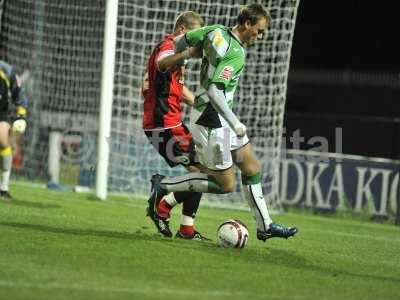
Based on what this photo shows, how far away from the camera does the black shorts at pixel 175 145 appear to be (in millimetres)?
9445

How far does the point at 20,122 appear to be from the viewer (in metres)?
11.6

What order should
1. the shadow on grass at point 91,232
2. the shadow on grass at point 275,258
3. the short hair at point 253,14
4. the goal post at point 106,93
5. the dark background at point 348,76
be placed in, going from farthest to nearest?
1. the dark background at point 348,76
2. the goal post at point 106,93
3. the shadow on grass at point 91,232
4. the short hair at point 253,14
5. the shadow on grass at point 275,258

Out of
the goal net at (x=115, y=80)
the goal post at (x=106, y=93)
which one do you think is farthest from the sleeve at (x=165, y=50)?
the goal net at (x=115, y=80)

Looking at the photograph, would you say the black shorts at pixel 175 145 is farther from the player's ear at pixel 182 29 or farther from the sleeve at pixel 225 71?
the sleeve at pixel 225 71

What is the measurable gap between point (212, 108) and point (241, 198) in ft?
20.7

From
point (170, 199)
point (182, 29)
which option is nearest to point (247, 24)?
point (182, 29)

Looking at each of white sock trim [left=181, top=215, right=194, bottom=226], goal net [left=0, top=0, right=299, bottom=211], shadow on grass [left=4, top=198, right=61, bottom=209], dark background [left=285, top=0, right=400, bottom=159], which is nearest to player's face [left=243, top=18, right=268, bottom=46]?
white sock trim [left=181, top=215, right=194, bottom=226]

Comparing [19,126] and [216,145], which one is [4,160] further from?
[216,145]

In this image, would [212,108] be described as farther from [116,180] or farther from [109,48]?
[116,180]

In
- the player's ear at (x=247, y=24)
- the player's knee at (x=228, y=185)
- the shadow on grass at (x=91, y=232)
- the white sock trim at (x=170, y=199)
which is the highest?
the player's ear at (x=247, y=24)

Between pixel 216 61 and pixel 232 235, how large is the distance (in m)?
1.42

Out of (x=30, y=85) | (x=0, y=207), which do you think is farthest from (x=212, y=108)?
(x=30, y=85)

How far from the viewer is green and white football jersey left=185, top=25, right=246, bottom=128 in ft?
27.2

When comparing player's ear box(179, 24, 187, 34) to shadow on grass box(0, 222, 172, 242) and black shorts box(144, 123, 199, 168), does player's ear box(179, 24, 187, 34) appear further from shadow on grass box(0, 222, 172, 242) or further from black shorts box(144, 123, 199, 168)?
shadow on grass box(0, 222, 172, 242)
